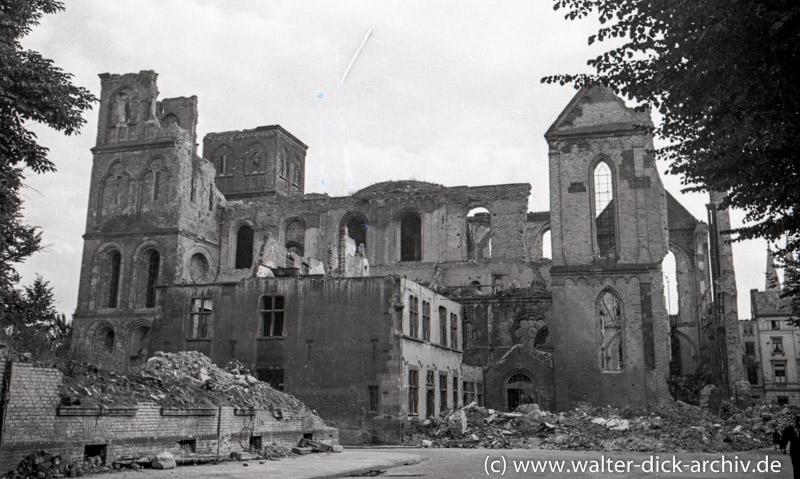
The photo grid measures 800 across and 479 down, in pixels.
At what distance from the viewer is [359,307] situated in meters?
27.3

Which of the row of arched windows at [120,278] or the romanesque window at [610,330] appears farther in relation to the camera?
the romanesque window at [610,330]

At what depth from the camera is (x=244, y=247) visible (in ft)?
155

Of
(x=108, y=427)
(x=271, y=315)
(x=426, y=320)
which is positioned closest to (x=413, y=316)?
(x=426, y=320)

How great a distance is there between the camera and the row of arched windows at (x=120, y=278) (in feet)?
138

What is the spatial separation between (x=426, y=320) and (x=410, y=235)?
14819 mm

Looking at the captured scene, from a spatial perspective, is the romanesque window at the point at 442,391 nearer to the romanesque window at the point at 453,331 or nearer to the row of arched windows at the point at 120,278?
the romanesque window at the point at 453,331

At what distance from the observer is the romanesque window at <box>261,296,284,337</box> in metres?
28.1

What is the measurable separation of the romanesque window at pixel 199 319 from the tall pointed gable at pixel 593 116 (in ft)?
56.6

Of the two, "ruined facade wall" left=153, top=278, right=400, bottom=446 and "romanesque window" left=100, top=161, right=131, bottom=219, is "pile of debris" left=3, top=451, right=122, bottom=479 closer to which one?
"ruined facade wall" left=153, top=278, right=400, bottom=446

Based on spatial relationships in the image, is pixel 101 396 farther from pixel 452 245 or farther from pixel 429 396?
pixel 452 245

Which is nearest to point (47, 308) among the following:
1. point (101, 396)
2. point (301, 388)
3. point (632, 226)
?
point (301, 388)

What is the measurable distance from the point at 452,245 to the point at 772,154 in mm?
30906

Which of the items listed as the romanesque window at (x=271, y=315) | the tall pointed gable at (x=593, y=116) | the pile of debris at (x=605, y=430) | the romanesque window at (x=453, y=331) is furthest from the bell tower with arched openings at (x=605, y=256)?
the romanesque window at (x=271, y=315)

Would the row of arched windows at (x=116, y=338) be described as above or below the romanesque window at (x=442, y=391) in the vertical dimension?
above
